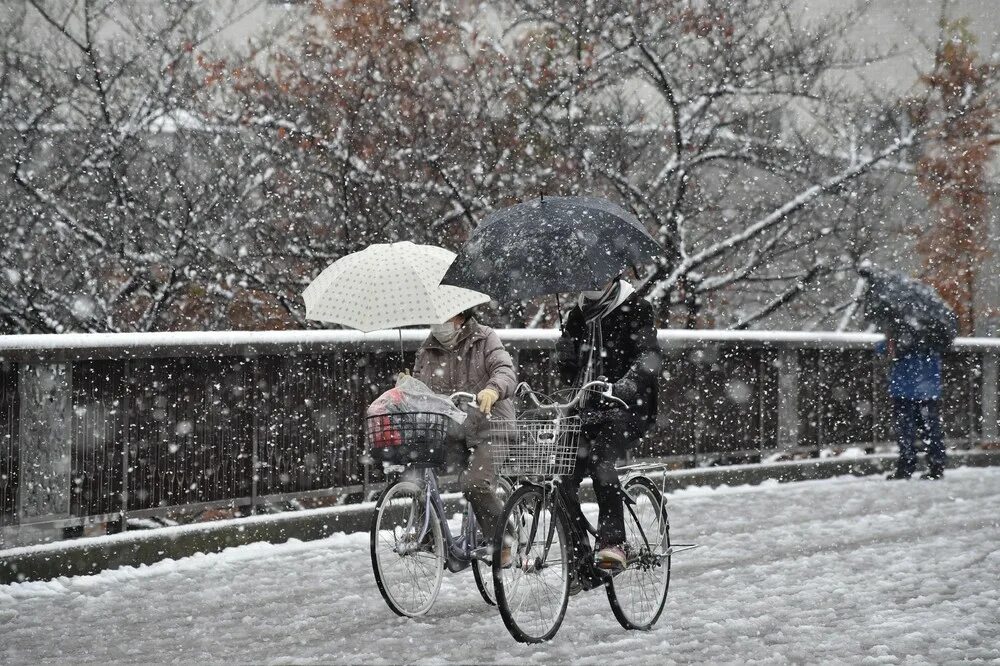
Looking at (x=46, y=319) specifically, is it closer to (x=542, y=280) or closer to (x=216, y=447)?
(x=216, y=447)

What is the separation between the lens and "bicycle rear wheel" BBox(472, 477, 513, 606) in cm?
632

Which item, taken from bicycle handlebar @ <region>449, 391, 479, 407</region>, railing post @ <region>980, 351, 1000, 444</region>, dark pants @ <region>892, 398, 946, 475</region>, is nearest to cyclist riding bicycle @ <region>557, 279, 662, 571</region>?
bicycle handlebar @ <region>449, 391, 479, 407</region>

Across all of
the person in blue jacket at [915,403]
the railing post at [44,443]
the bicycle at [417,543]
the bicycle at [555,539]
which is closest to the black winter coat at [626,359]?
the bicycle at [555,539]

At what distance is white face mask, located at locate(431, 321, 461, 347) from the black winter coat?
0.89 meters

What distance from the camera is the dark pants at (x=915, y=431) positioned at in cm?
1256

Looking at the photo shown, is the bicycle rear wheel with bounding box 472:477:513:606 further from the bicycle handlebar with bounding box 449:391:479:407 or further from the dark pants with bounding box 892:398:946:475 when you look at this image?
the dark pants with bounding box 892:398:946:475

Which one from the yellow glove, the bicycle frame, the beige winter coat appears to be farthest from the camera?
the beige winter coat

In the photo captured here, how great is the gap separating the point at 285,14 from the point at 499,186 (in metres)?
3.07

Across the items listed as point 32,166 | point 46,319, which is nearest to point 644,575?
point 46,319

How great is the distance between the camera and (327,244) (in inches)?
482

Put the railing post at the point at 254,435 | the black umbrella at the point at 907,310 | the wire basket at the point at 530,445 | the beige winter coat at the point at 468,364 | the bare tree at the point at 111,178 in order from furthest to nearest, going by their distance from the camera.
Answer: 1. the black umbrella at the point at 907,310
2. the bare tree at the point at 111,178
3. the railing post at the point at 254,435
4. the beige winter coat at the point at 468,364
5. the wire basket at the point at 530,445

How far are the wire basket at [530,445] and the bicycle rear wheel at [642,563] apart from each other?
27.8 inches

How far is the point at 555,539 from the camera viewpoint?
5684 millimetres

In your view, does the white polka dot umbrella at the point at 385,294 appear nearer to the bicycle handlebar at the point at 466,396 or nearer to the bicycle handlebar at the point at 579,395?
the bicycle handlebar at the point at 466,396
